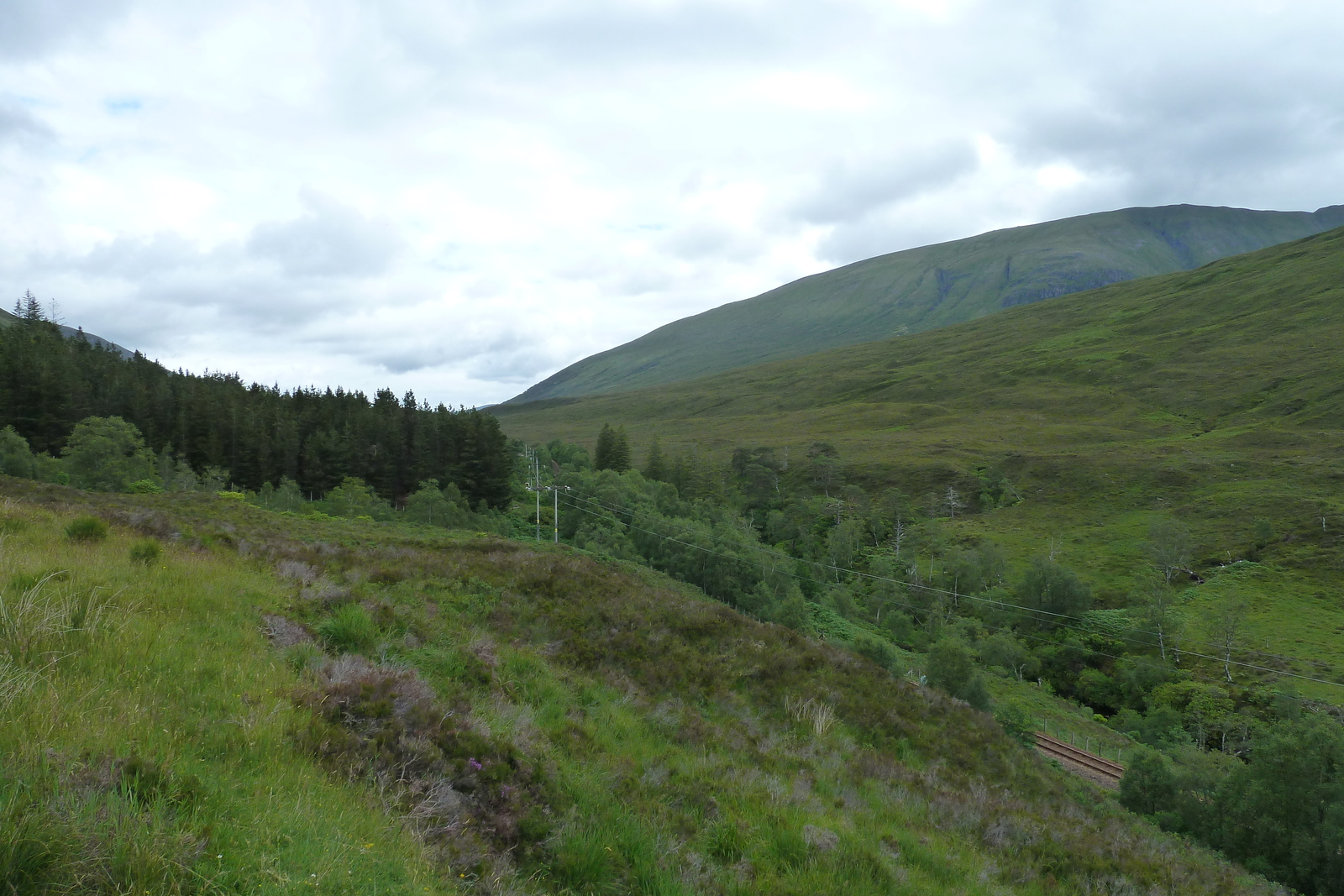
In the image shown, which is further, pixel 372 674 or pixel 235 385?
pixel 235 385

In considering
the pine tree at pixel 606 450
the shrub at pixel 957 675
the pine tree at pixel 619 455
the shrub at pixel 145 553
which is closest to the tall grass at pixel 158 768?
the shrub at pixel 145 553

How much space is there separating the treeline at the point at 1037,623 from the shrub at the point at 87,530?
32963mm

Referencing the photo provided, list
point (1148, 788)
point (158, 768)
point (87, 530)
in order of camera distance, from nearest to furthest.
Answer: point (158, 768)
point (87, 530)
point (1148, 788)

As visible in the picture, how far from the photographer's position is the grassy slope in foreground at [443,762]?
3.93 meters

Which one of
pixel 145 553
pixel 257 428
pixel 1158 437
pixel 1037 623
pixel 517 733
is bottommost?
pixel 1037 623

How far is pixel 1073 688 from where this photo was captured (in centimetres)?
5984

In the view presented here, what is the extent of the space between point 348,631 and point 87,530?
5.69 metres

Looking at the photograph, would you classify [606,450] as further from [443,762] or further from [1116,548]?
[443,762]

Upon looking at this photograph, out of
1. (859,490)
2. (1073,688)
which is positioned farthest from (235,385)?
(1073,688)

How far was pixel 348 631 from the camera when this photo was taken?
8789 millimetres

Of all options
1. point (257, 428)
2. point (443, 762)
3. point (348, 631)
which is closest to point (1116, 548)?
point (348, 631)

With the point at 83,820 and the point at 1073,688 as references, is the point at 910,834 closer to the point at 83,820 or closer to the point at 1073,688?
the point at 83,820

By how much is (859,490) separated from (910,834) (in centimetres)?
10668

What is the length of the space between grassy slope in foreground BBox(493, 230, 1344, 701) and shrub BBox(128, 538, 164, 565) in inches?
2888
